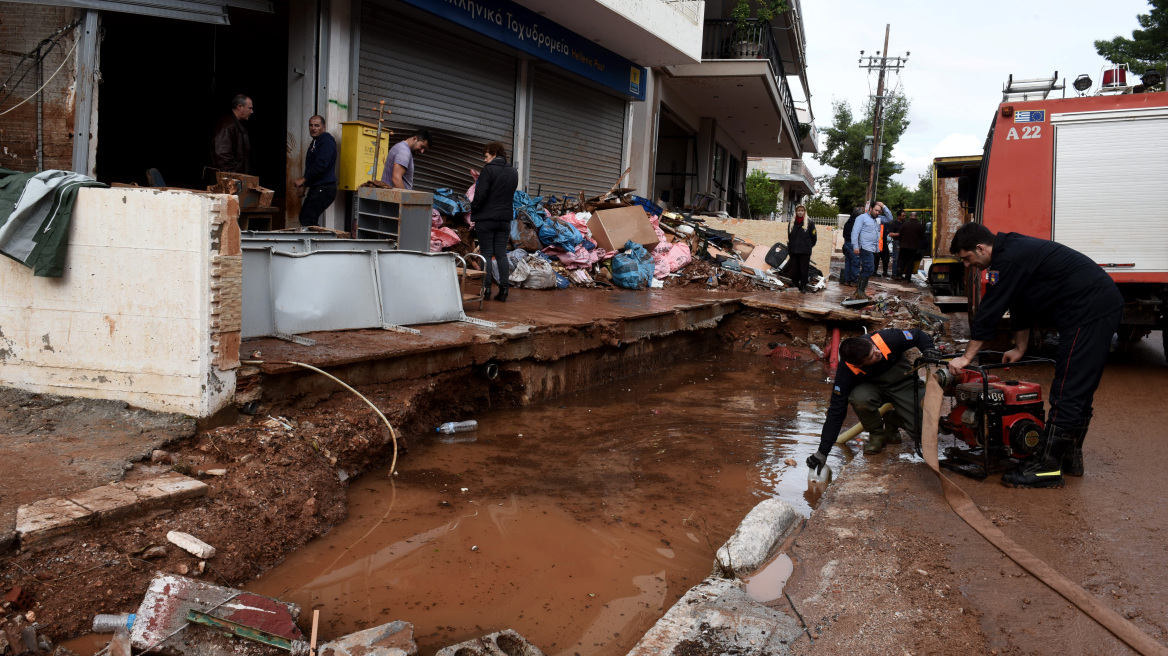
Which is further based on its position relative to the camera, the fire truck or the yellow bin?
the yellow bin

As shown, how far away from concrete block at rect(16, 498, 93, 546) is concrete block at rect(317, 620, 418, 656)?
1.10 metres

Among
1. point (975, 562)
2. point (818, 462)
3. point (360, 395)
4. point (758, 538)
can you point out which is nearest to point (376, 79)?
point (360, 395)

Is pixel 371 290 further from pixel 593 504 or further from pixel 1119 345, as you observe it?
pixel 1119 345

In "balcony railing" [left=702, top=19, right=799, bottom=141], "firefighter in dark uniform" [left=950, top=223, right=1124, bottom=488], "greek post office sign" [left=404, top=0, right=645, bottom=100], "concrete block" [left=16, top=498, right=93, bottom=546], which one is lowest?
"concrete block" [left=16, top=498, right=93, bottom=546]

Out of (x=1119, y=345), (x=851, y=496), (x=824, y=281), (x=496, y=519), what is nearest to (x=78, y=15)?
(x=496, y=519)

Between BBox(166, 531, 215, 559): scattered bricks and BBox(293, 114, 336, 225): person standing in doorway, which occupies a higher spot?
BBox(293, 114, 336, 225): person standing in doorway

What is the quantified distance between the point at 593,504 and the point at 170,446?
2.30 m

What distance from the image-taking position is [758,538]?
12.6 feet

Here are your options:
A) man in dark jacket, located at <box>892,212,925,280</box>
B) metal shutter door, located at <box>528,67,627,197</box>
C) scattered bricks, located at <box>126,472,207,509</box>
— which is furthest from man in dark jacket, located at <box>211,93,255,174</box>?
man in dark jacket, located at <box>892,212,925,280</box>

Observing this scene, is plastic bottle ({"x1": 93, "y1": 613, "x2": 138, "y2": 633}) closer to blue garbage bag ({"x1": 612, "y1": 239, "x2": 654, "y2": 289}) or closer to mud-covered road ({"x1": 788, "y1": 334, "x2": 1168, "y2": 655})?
mud-covered road ({"x1": 788, "y1": 334, "x2": 1168, "y2": 655})

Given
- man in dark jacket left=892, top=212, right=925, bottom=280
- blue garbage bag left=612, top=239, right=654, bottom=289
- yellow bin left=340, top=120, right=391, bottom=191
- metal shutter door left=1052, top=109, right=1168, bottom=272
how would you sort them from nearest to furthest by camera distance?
1. metal shutter door left=1052, top=109, right=1168, bottom=272
2. yellow bin left=340, top=120, right=391, bottom=191
3. blue garbage bag left=612, top=239, right=654, bottom=289
4. man in dark jacket left=892, top=212, right=925, bottom=280

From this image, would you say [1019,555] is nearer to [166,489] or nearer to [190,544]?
[190,544]

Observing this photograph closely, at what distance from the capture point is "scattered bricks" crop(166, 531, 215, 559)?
333cm

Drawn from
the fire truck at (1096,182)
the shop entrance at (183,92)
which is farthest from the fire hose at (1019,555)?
the shop entrance at (183,92)
